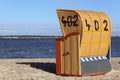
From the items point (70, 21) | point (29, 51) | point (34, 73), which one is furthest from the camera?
point (29, 51)

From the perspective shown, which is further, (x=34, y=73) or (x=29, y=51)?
(x=29, y=51)

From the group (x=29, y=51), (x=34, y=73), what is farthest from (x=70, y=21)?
(x=29, y=51)

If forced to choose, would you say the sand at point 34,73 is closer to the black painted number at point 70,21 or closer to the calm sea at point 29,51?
the black painted number at point 70,21

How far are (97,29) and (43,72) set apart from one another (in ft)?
10.2

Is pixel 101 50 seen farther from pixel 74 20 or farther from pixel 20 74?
pixel 20 74

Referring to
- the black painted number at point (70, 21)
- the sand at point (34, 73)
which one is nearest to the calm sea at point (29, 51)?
the sand at point (34, 73)

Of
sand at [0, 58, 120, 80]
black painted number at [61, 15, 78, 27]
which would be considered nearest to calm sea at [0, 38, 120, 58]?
sand at [0, 58, 120, 80]

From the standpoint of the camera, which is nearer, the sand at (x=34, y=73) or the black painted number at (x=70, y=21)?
the sand at (x=34, y=73)

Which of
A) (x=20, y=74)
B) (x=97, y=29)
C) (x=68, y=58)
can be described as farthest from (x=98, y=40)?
(x=20, y=74)

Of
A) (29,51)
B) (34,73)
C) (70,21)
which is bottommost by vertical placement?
(29,51)

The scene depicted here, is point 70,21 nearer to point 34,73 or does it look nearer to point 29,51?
point 34,73

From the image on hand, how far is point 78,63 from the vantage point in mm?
19609

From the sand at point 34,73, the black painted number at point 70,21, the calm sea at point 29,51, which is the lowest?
the calm sea at point 29,51

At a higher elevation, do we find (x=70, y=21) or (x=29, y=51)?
(x=70, y=21)
